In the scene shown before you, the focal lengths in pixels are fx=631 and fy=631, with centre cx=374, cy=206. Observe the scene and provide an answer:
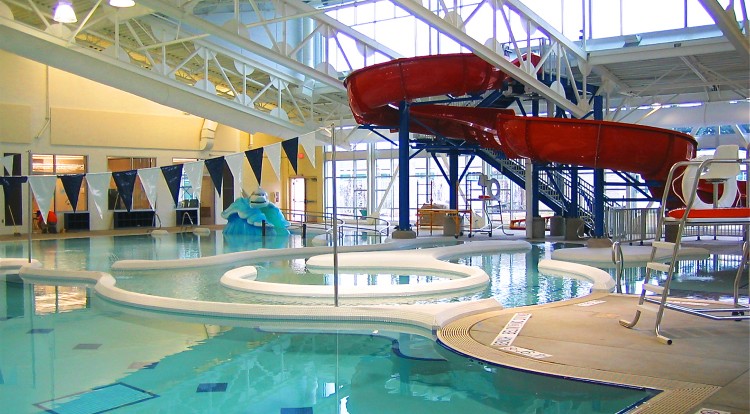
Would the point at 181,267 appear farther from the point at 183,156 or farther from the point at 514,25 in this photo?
the point at 183,156

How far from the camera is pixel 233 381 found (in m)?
4.42

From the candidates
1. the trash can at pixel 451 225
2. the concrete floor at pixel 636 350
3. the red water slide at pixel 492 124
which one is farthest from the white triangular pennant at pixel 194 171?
the trash can at pixel 451 225

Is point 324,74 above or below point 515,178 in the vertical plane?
above

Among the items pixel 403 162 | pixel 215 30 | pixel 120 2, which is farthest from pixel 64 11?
pixel 403 162

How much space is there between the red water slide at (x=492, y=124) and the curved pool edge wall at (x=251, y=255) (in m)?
2.97

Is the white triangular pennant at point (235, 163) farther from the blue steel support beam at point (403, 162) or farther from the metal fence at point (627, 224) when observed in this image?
the metal fence at point (627, 224)

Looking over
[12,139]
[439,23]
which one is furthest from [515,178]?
[12,139]

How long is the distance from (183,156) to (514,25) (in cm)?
1261

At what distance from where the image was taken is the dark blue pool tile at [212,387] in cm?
422

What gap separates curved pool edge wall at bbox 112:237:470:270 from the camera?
1043cm

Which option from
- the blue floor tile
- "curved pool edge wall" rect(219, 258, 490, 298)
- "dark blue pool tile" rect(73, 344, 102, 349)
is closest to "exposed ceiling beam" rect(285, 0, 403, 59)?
"curved pool edge wall" rect(219, 258, 490, 298)

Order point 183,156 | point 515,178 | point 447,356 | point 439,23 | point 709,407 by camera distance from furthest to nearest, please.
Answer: point 183,156
point 515,178
point 439,23
point 447,356
point 709,407

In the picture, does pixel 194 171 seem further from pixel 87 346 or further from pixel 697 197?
pixel 697 197

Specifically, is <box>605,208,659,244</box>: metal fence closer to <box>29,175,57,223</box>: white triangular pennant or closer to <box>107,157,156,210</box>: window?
<box>29,175,57,223</box>: white triangular pennant
